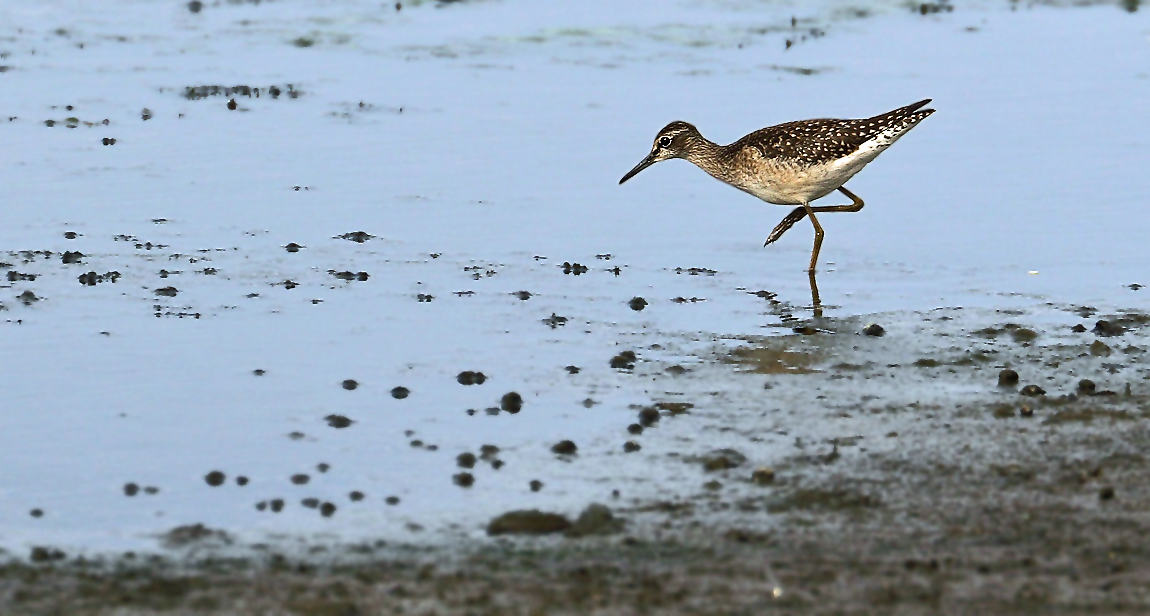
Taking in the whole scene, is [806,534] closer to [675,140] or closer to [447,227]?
[447,227]

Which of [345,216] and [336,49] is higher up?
[336,49]

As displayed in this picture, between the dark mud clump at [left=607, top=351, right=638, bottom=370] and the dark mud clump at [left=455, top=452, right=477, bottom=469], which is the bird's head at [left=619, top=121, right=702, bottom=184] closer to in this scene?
the dark mud clump at [left=607, top=351, right=638, bottom=370]

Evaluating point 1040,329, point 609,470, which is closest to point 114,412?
point 609,470

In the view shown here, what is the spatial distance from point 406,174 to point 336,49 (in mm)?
6712

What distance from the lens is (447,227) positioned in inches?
538

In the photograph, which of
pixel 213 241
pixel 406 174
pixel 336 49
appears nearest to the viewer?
pixel 213 241

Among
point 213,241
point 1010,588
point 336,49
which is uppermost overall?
point 336,49

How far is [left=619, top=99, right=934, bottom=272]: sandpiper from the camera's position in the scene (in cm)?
1312

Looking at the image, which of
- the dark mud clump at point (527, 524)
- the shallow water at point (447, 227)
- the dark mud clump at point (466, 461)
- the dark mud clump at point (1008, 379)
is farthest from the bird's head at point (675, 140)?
the dark mud clump at point (527, 524)

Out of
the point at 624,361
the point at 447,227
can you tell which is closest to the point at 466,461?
the point at 624,361

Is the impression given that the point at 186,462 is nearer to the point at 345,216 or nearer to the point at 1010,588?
the point at 1010,588

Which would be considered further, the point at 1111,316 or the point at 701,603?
the point at 1111,316

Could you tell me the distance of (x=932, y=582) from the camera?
268 inches

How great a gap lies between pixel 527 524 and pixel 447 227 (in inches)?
255
